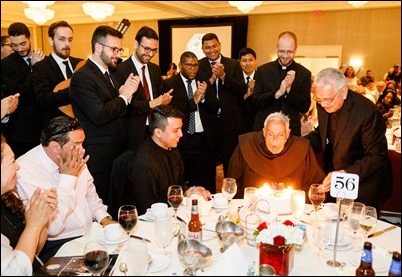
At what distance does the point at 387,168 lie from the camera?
2.74 m

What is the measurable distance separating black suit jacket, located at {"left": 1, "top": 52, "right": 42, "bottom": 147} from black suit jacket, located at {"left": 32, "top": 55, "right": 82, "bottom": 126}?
189mm

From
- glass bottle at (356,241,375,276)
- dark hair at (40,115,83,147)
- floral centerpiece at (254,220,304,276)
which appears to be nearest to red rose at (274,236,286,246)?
floral centerpiece at (254,220,304,276)

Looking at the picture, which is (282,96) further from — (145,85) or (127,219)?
(127,219)

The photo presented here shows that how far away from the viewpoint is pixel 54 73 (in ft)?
11.2

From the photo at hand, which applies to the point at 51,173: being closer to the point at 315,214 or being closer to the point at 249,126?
the point at 315,214

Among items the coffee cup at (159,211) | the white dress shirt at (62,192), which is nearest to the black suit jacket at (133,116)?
the white dress shirt at (62,192)

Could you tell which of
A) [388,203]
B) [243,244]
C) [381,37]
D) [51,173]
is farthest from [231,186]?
[381,37]

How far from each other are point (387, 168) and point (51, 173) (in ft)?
7.62

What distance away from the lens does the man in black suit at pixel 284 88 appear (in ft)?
11.4

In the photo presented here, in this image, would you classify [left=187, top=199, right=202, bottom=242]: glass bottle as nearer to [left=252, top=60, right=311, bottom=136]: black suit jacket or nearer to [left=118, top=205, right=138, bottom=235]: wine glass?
[left=118, top=205, right=138, bottom=235]: wine glass

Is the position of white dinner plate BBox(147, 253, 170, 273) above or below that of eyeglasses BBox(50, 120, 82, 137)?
below

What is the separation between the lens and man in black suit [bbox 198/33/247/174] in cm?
406

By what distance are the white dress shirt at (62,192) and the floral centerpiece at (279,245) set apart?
1028mm

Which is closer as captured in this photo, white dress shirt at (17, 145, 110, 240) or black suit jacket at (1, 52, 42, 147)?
white dress shirt at (17, 145, 110, 240)
